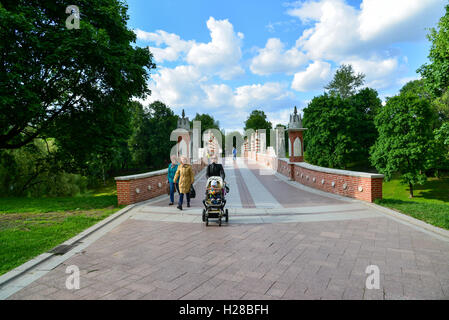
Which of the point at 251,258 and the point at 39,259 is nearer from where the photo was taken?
the point at 251,258

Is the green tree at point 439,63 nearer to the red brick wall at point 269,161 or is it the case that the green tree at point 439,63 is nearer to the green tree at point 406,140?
the red brick wall at point 269,161

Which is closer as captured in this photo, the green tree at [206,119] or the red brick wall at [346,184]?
the red brick wall at [346,184]

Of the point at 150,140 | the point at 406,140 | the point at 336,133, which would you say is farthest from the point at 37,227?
the point at 150,140

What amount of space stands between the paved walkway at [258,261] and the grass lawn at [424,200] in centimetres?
98

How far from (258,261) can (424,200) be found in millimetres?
28761

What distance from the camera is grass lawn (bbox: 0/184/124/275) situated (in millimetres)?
4742

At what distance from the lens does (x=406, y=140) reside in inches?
998

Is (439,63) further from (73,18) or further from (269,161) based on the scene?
(269,161)

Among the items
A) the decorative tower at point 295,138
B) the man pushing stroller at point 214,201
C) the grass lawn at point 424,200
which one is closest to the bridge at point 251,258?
the man pushing stroller at point 214,201

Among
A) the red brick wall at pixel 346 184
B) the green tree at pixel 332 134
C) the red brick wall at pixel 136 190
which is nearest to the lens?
the red brick wall at pixel 346 184

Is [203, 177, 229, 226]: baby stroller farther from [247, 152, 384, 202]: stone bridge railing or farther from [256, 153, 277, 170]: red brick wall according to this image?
[256, 153, 277, 170]: red brick wall

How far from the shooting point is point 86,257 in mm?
4520

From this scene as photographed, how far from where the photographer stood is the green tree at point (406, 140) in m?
24.9

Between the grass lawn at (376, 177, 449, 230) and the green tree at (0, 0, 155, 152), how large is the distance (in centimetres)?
1100
